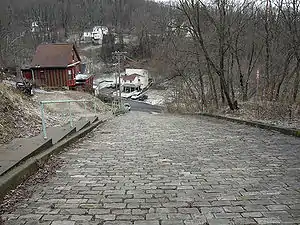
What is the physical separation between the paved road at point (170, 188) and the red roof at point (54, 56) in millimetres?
38825

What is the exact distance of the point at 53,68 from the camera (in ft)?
144

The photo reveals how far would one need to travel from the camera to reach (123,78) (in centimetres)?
7706

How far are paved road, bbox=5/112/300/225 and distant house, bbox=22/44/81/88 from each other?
3804 centimetres

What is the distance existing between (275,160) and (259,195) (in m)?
2.37

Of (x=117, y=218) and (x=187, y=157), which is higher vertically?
(x=117, y=218)

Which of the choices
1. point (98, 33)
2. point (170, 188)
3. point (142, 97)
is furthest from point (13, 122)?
point (98, 33)

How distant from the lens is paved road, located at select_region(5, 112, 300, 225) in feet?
12.0

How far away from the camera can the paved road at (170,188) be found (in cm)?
365

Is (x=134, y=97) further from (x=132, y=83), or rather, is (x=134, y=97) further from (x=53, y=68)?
(x=53, y=68)

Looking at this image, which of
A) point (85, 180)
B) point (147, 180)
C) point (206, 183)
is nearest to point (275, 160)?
point (206, 183)

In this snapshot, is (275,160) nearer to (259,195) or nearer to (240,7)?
(259,195)

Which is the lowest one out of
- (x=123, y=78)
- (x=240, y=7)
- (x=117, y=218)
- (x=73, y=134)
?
(x=123, y=78)

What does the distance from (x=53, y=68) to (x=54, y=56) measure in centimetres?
250

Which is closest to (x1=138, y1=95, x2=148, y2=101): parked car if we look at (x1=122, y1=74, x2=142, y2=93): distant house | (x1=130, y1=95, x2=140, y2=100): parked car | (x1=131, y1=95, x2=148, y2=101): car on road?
(x1=131, y1=95, x2=148, y2=101): car on road
